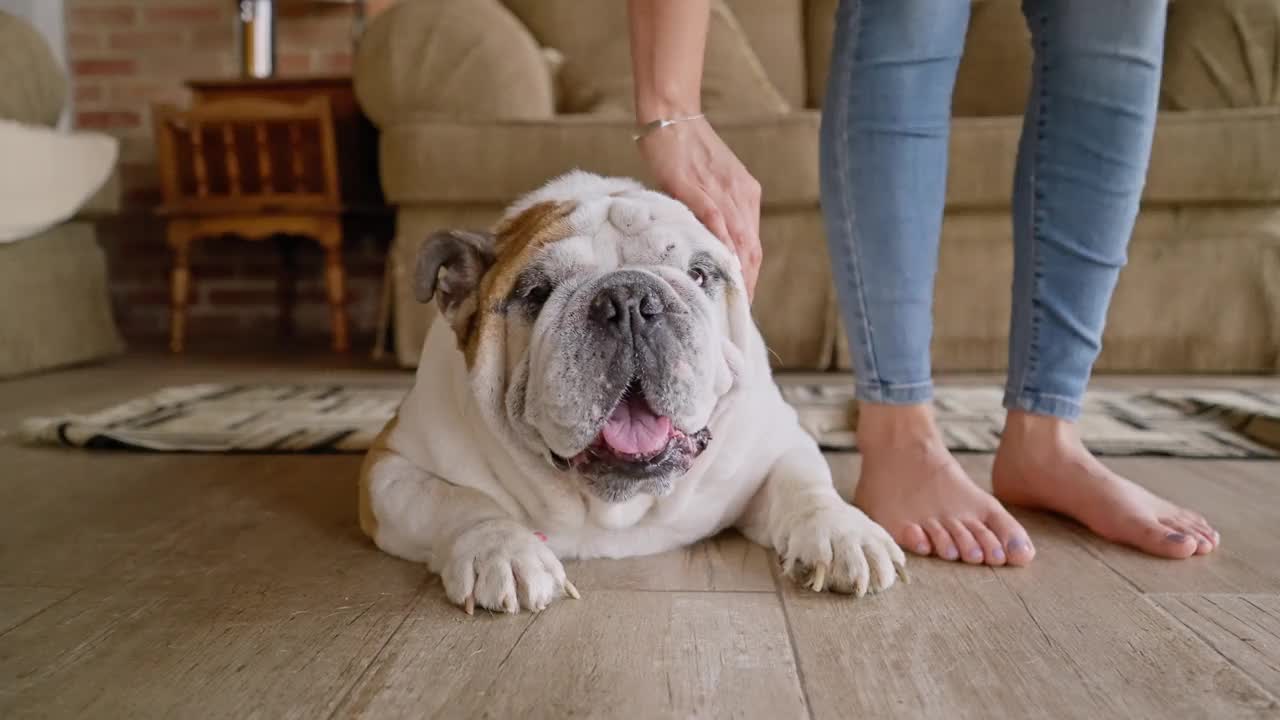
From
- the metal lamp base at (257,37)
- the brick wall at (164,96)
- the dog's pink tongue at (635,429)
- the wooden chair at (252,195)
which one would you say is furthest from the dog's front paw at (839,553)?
the metal lamp base at (257,37)

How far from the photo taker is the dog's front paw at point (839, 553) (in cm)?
96

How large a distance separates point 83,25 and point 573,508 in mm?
4307

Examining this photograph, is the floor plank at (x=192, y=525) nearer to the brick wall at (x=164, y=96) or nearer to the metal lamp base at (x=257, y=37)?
the brick wall at (x=164, y=96)

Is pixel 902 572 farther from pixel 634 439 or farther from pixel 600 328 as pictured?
pixel 600 328

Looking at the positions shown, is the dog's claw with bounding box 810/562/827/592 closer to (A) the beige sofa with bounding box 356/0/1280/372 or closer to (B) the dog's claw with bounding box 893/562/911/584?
(B) the dog's claw with bounding box 893/562/911/584

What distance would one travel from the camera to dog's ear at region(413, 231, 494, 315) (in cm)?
102

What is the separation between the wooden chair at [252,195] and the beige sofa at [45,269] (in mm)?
241

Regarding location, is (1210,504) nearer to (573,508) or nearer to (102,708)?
(573,508)

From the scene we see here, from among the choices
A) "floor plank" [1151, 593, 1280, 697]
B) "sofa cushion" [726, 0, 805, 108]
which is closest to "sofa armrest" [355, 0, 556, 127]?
"sofa cushion" [726, 0, 805, 108]

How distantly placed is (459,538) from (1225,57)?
266 cm

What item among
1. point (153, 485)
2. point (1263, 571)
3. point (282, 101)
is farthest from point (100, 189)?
point (1263, 571)

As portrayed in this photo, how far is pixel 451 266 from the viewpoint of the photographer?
107 centimetres

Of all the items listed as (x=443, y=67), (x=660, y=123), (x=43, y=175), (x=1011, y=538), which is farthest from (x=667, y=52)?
(x=43, y=175)

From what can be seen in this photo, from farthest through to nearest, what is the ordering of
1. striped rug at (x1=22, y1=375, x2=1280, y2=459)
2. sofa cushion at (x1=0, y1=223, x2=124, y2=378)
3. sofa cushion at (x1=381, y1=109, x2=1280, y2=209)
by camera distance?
1. sofa cushion at (x1=0, y1=223, x2=124, y2=378)
2. sofa cushion at (x1=381, y1=109, x2=1280, y2=209)
3. striped rug at (x1=22, y1=375, x2=1280, y2=459)
